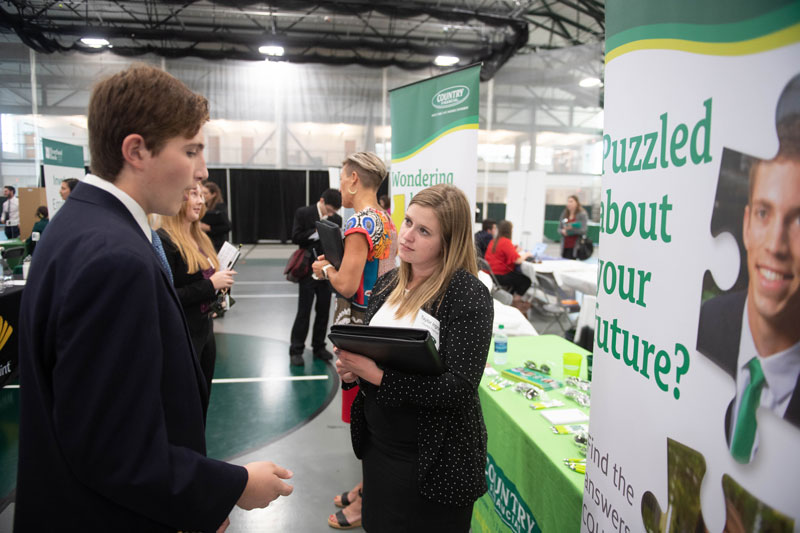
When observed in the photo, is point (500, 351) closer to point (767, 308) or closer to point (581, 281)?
point (767, 308)

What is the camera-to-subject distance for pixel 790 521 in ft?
2.23

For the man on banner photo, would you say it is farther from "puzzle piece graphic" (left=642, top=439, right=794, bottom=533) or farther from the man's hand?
the man's hand

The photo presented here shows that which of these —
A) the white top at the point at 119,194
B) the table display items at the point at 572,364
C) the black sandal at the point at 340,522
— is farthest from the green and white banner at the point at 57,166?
the table display items at the point at 572,364

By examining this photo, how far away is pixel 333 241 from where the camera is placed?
7.64 ft

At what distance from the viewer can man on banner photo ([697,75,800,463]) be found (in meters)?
0.63

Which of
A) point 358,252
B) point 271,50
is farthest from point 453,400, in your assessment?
point 271,50

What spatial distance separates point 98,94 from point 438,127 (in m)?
2.11

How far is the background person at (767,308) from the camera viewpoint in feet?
2.07

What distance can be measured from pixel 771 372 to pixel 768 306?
0.32 ft

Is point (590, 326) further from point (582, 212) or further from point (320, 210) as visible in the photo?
point (582, 212)

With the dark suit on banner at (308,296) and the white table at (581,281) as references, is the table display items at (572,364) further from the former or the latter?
the white table at (581,281)

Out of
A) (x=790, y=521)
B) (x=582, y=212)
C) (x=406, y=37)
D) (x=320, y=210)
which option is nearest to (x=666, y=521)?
(x=790, y=521)

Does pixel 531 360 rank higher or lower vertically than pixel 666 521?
lower

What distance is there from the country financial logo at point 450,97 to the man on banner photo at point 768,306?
77.0 inches
